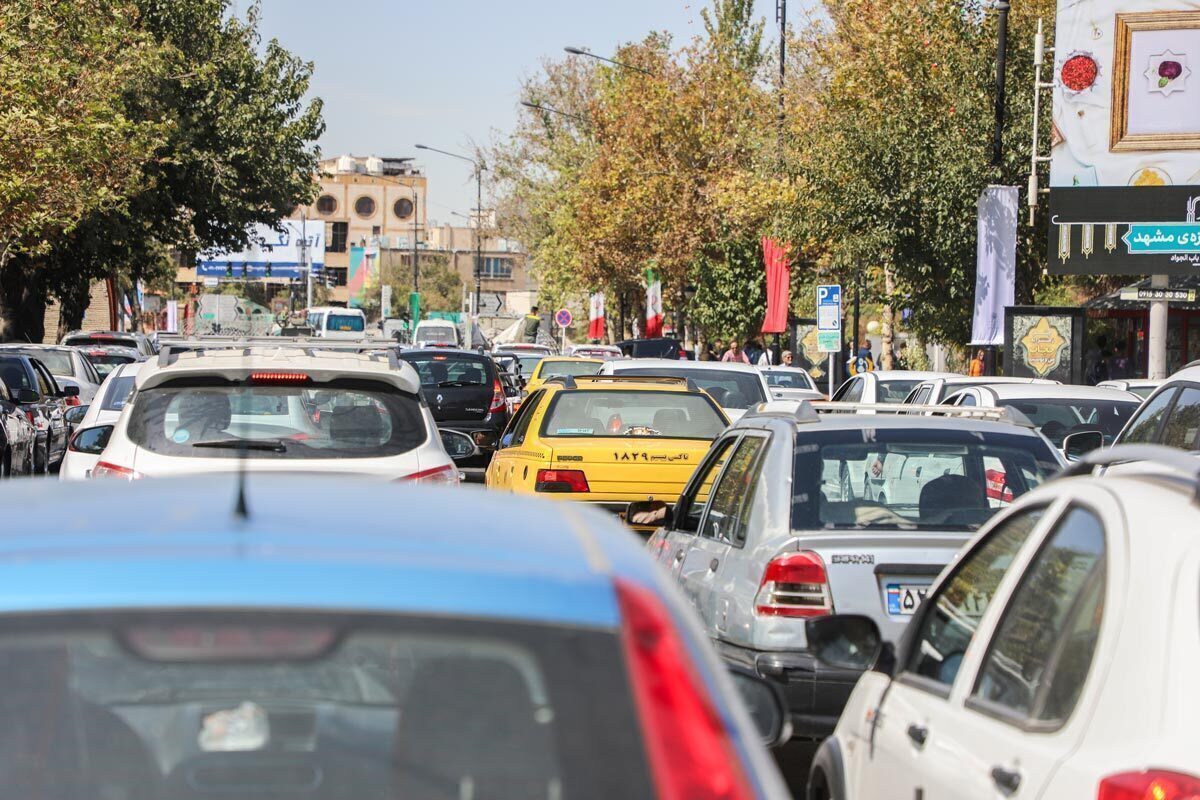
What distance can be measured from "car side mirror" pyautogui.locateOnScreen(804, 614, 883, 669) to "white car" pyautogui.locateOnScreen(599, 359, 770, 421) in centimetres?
1261

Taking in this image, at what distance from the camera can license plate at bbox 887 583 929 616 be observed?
7160mm

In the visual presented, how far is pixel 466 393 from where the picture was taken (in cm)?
2508

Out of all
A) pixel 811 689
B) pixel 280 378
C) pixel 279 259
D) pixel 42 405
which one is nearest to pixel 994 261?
pixel 42 405

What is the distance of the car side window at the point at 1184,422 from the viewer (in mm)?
10047

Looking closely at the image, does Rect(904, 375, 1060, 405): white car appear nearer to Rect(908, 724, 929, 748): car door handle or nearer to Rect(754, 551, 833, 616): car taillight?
Rect(754, 551, 833, 616): car taillight

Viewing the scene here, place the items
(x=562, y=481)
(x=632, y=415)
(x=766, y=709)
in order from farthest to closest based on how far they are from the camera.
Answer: (x=632, y=415) < (x=562, y=481) < (x=766, y=709)

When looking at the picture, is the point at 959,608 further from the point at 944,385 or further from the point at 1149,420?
the point at 944,385

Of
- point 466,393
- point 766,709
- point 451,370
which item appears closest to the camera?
point 766,709

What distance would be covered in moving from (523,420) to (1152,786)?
11994 mm

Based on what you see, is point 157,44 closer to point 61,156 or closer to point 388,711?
point 61,156

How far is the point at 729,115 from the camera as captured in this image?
5081 centimetres

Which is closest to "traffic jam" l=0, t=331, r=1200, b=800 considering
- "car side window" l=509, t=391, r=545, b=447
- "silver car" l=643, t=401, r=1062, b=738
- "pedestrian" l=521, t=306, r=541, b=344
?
"silver car" l=643, t=401, r=1062, b=738

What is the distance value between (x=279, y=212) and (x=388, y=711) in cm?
4795

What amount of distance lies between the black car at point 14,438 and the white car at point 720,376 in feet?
20.3
